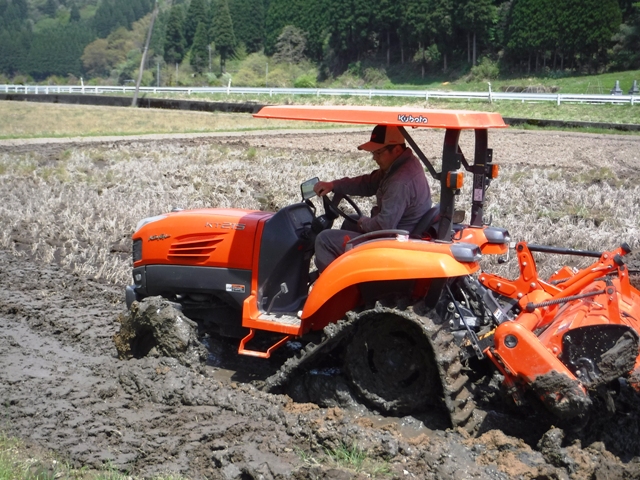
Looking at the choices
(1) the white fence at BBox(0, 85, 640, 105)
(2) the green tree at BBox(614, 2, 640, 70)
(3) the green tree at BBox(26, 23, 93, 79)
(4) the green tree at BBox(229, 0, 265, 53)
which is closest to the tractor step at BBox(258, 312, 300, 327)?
(1) the white fence at BBox(0, 85, 640, 105)

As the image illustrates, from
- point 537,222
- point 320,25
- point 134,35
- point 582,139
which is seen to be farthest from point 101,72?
point 537,222

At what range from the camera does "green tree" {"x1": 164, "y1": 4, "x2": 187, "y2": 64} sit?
99.9 m

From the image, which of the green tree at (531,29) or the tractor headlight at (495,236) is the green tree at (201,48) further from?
the tractor headlight at (495,236)

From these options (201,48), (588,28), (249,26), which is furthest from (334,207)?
(201,48)

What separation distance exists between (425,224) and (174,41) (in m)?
102

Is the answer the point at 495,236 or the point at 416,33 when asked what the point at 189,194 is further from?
the point at 416,33

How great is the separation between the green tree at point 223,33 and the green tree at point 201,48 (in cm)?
420

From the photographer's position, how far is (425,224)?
16.6 feet

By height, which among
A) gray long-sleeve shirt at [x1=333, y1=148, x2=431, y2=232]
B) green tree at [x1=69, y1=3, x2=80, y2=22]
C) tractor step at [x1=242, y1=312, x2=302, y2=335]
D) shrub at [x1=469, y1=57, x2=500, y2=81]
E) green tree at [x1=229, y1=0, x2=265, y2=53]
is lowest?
tractor step at [x1=242, y1=312, x2=302, y2=335]

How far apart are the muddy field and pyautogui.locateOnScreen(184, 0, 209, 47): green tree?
315ft

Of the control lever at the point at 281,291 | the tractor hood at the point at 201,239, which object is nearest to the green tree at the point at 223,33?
the tractor hood at the point at 201,239

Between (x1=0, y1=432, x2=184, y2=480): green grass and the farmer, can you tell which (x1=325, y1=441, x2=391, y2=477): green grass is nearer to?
(x1=0, y1=432, x2=184, y2=480): green grass

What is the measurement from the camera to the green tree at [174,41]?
9994 cm

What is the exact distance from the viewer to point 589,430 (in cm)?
470
